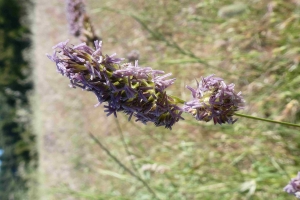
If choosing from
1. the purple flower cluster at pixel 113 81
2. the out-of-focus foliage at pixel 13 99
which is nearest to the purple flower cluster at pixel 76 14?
the purple flower cluster at pixel 113 81

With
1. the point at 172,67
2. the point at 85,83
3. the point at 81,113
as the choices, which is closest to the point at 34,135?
the point at 81,113

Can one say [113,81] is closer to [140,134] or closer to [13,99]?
[140,134]

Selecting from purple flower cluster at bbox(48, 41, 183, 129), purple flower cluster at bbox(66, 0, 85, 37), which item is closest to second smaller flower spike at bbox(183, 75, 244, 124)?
purple flower cluster at bbox(48, 41, 183, 129)

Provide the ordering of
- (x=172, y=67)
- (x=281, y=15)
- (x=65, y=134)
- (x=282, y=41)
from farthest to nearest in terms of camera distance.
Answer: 1. (x=65, y=134)
2. (x=172, y=67)
3. (x=281, y=15)
4. (x=282, y=41)

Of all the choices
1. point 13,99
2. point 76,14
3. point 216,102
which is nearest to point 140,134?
point 76,14

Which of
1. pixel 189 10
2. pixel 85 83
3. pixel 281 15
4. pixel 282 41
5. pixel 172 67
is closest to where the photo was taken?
pixel 85 83

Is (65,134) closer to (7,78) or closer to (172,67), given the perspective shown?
(7,78)
